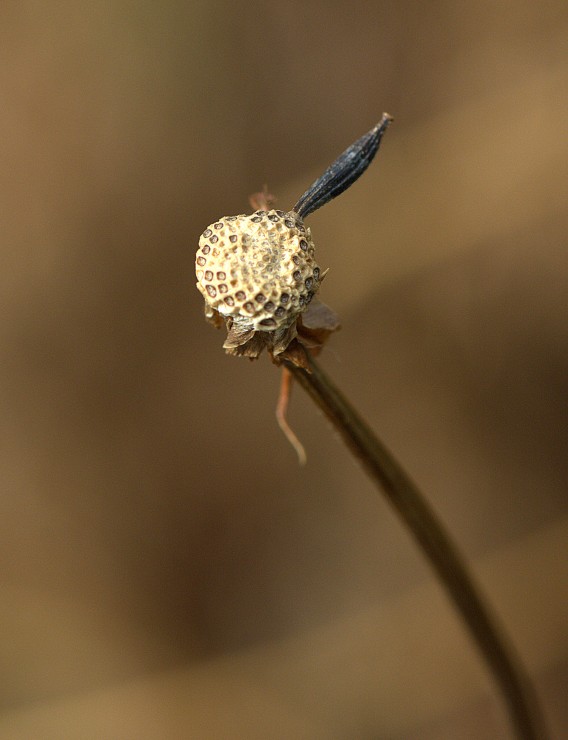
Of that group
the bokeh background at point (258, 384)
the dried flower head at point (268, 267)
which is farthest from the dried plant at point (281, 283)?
the bokeh background at point (258, 384)

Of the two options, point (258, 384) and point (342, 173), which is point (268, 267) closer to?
point (342, 173)

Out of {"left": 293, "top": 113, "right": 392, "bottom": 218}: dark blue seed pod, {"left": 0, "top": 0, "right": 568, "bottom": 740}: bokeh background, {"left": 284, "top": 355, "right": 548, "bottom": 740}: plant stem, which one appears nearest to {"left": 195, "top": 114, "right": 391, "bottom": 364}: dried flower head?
{"left": 293, "top": 113, "right": 392, "bottom": 218}: dark blue seed pod

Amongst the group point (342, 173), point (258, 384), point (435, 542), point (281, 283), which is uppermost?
point (258, 384)

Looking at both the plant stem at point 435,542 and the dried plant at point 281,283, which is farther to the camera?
the plant stem at point 435,542

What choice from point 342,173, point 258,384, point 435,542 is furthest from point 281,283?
point 258,384

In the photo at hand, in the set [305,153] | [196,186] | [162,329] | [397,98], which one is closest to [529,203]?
[397,98]

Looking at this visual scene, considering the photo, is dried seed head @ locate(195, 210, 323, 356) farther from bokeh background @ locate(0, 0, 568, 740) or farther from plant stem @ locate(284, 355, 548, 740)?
bokeh background @ locate(0, 0, 568, 740)

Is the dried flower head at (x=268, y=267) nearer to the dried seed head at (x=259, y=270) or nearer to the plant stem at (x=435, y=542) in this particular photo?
the dried seed head at (x=259, y=270)
